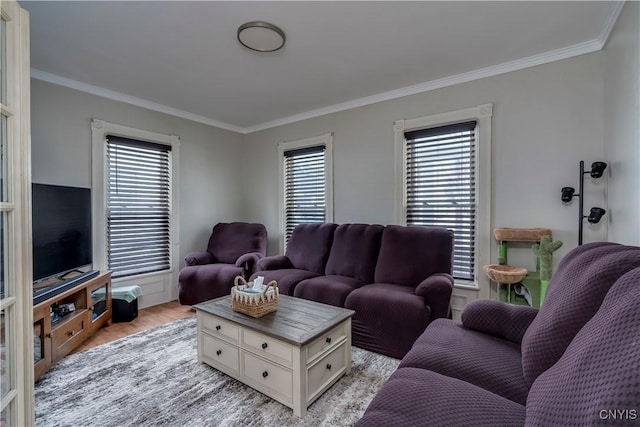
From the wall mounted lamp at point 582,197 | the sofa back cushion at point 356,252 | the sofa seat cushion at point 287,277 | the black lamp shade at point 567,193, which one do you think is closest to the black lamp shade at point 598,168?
the wall mounted lamp at point 582,197

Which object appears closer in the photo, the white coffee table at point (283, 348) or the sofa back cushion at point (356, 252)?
the white coffee table at point (283, 348)

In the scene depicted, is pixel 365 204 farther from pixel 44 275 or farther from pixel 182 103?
pixel 44 275

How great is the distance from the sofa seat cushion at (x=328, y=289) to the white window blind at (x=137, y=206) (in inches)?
84.8

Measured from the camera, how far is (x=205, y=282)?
340cm

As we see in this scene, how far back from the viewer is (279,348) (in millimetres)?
1771

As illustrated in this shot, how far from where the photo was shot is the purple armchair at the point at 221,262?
3.38 meters

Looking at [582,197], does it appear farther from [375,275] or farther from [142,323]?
[142,323]

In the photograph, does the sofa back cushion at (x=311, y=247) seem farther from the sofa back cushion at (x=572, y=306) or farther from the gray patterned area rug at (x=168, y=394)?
the sofa back cushion at (x=572, y=306)

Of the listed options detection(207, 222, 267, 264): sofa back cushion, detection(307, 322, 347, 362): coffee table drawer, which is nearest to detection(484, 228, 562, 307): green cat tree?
detection(307, 322, 347, 362): coffee table drawer

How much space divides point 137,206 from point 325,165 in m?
2.44

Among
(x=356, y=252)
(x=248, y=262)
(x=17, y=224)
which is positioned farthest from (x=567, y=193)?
(x=17, y=224)

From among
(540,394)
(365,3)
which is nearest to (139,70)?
(365,3)

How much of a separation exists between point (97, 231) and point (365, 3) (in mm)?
3475

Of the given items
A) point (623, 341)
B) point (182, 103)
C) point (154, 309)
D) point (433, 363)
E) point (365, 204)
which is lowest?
point (154, 309)
